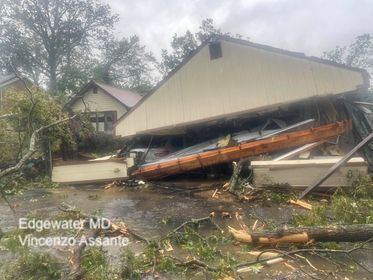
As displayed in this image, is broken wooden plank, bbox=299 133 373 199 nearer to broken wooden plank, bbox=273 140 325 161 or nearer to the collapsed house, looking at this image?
the collapsed house

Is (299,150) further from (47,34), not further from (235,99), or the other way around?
(47,34)

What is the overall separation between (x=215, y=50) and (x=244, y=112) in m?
2.91

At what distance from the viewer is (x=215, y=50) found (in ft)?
43.4

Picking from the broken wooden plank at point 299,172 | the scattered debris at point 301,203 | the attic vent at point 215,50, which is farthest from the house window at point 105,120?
the scattered debris at point 301,203

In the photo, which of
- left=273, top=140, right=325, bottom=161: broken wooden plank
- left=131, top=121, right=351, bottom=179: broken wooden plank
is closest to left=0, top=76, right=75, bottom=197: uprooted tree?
left=131, top=121, right=351, bottom=179: broken wooden plank

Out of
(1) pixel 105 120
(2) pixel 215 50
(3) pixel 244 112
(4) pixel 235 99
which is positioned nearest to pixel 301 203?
(3) pixel 244 112

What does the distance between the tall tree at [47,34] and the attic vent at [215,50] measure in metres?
23.5

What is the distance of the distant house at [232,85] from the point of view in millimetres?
11383

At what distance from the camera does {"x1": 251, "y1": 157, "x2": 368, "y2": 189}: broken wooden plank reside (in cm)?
802

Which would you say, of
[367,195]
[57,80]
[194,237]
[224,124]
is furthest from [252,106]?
[57,80]

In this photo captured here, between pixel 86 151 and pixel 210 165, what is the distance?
946cm

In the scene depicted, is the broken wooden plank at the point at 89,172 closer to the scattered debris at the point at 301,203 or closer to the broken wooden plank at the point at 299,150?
the broken wooden plank at the point at 299,150

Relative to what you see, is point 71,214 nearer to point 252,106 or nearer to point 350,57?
point 252,106

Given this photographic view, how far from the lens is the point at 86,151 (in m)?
17.9
